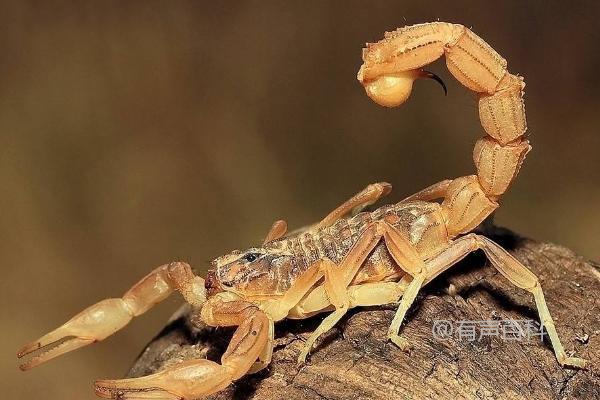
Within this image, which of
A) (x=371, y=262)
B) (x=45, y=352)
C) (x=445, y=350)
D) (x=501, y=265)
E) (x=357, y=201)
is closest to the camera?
(x=445, y=350)

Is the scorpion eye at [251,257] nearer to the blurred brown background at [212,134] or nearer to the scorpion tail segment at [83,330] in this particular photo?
the scorpion tail segment at [83,330]

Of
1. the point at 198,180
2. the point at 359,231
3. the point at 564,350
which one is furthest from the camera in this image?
the point at 198,180

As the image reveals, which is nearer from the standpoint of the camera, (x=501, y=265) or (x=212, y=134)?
(x=501, y=265)

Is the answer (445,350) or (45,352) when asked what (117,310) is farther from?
(445,350)

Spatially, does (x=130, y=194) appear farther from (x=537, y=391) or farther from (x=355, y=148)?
(x=537, y=391)

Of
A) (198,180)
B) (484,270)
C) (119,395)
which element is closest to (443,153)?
(198,180)

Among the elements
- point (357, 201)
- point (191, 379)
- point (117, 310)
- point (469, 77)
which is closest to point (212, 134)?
point (357, 201)
